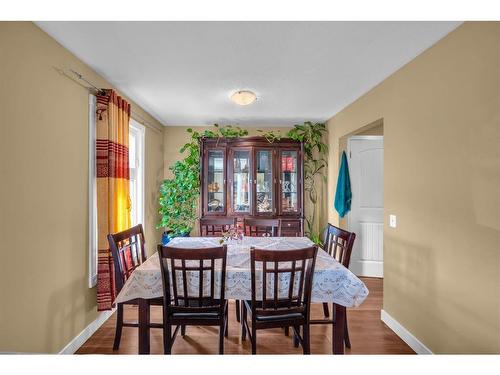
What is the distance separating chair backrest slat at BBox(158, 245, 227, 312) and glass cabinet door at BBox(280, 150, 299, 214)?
2.53 m

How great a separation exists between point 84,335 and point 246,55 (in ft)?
8.46

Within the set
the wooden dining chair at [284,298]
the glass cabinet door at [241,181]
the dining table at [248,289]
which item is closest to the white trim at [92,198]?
the dining table at [248,289]

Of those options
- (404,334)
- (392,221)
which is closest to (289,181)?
(392,221)

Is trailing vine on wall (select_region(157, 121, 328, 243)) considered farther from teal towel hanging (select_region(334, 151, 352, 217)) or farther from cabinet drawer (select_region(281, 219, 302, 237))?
teal towel hanging (select_region(334, 151, 352, 217))

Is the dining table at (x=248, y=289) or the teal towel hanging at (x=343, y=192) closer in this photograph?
the dining table at (x=248, y=289)

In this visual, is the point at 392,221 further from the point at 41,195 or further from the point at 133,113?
the point at 133,113

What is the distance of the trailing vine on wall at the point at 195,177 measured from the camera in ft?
13.7

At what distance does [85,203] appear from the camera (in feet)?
7.64

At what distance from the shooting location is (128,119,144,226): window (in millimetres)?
3648

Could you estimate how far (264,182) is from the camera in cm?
428

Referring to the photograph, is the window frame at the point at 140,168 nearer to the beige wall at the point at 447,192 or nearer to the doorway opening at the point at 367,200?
the doorway opening at the point at 367,200

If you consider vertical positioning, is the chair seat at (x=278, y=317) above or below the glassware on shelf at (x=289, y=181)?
below

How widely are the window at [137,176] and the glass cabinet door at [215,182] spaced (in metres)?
0.96

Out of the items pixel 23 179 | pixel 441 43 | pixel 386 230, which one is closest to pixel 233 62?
pixel 441 43
